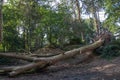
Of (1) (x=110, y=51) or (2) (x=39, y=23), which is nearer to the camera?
(1) (x=110, y=51)

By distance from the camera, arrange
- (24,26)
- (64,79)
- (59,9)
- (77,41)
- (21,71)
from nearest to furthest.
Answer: (64,79)
(21,71)
(77,41)
(24,26)
(59,9)

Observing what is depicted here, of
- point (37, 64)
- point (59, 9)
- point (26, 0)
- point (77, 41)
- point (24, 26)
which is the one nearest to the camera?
point (37, 64)

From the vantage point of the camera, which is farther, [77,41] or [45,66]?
[77,41]

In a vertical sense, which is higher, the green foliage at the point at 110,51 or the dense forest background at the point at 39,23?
the dense forest background at the point at 39,23

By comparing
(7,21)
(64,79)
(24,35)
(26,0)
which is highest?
(26,0)

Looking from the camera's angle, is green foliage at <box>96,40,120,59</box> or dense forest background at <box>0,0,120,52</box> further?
dense forest background at <box>0,0,120,52</box>

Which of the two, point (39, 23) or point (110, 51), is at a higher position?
point (39, 23)

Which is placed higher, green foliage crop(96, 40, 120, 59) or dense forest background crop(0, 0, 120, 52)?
dense forest background crop(0, 0, 120, 52)

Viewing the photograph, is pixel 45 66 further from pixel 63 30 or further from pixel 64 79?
pixel 63 30

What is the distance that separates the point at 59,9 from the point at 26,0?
15.2 ft

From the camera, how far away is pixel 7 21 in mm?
25344

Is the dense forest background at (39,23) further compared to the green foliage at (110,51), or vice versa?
the dense forest background at (39,23)

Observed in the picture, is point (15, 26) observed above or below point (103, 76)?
above

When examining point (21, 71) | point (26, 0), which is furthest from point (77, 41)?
point (21, 71)
